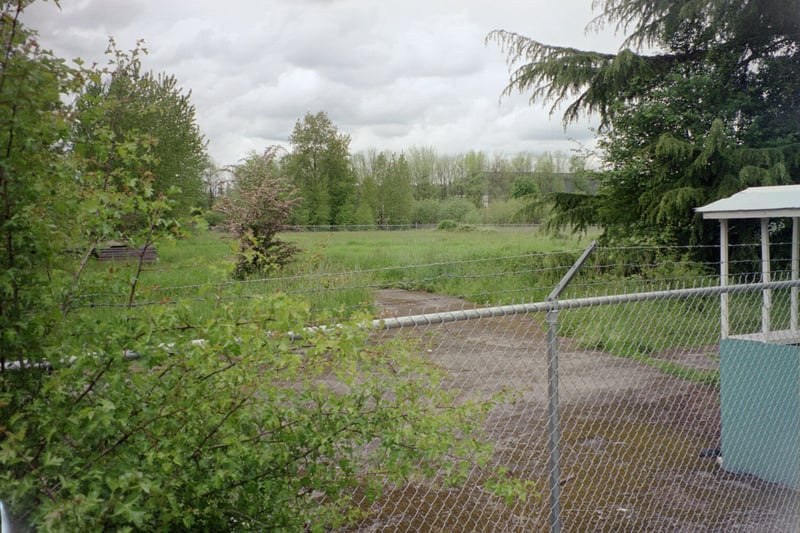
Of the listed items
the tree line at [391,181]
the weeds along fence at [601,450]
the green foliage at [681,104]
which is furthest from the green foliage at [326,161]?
the weeds along fence at [601,450]

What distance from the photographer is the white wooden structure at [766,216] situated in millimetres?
4793

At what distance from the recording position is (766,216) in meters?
5.46

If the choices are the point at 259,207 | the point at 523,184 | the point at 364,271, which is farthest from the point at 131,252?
the point at 523,184

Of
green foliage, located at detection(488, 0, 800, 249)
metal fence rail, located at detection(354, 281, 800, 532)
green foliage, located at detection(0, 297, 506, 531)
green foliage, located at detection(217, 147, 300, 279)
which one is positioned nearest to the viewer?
green foliage, located at detection(0, 297, 506, 531)

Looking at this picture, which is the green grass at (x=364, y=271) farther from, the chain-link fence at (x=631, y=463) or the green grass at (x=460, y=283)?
the chain-link fence at (x=631, y=463)

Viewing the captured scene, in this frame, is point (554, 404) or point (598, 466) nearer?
point (554, 404)

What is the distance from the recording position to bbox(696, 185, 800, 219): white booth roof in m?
5.34

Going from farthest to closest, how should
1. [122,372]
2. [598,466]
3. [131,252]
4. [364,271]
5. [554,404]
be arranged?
[364,271], [598,466], [131,252], [554,404], [122,372]

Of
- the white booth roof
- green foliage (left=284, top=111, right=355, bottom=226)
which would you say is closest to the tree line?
green foliage (left=284, top=111, right=355, bottom=226)

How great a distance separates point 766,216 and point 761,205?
5.1 inches

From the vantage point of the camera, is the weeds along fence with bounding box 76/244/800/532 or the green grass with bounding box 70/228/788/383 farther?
the weeds along fence with bounding box 76/244/800/532

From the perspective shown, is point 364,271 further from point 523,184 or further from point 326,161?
point 523,184

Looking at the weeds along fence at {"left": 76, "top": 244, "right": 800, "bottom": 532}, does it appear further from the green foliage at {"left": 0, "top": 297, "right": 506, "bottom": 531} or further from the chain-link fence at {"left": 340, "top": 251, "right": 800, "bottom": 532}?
the green foliage at {"left": 0, "top": 297, "right": 506, "bottom": 531}

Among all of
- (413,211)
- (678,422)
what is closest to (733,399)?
(678,422)
